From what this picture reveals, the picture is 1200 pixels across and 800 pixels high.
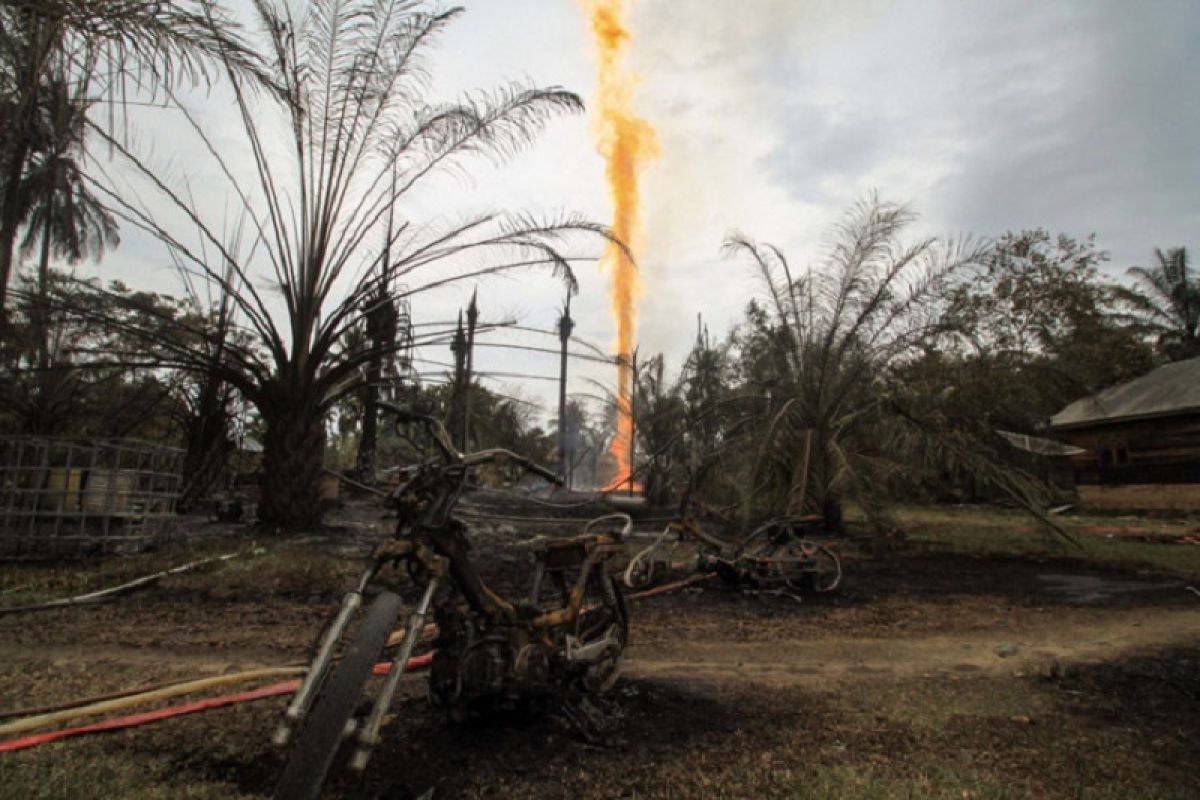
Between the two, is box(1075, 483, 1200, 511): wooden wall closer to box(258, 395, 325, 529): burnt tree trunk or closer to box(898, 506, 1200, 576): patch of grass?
box(898, 506, 1200, 576): patch of grass

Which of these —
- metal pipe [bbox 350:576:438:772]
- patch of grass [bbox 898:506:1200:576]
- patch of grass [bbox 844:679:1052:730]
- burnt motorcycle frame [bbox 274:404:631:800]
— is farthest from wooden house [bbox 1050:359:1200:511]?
metal pipe [bbox 350:576:438:772]

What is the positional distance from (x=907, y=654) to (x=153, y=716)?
4.92 m

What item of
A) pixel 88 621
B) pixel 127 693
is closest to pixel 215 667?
pixel 127 693

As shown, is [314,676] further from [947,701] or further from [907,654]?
[907,654]

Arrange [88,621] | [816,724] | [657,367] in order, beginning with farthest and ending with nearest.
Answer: [657,367]
[88,621]
[816,724]

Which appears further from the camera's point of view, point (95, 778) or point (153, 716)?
point (153, 716)

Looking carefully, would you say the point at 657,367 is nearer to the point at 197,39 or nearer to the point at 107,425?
the point at 107,425

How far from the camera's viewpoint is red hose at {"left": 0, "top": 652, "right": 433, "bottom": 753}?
2.89 metres

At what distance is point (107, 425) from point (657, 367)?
61.5 ft

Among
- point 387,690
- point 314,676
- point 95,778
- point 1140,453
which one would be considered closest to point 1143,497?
point 1140,453

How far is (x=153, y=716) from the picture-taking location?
3215 mm

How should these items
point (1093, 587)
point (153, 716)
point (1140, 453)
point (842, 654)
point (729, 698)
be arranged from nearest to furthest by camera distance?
point (153, 716) → point (729, 698) → point (842, 654) → point (1093, 587) → point (1140, 453)

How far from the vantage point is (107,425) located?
12148 millimetres

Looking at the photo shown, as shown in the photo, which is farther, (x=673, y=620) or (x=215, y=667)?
(x=673, y=620)
